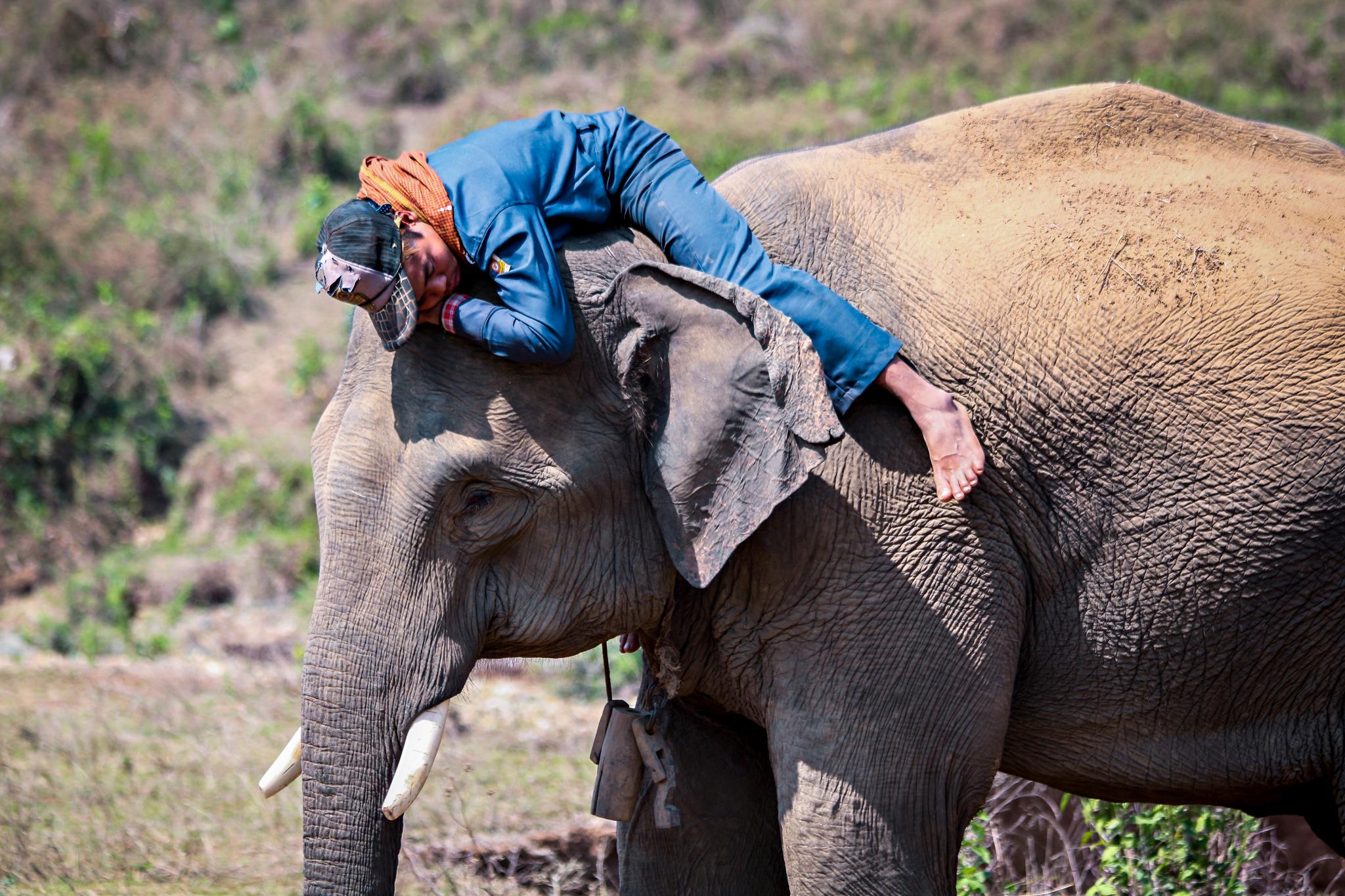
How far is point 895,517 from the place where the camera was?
2.87 m

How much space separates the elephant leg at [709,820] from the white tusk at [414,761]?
766mm

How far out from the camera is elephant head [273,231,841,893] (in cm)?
274

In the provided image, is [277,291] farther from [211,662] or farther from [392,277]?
[392,277]

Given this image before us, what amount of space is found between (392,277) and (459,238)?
0.57ft

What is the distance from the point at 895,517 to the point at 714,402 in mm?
429

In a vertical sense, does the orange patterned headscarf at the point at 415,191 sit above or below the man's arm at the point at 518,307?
above

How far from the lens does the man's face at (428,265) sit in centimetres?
273

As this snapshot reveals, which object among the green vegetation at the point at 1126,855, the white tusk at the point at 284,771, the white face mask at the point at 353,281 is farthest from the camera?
the green vegetation at the point at 1126,855

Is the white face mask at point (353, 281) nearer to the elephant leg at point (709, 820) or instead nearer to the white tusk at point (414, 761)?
the white tusk at point (414, 761)

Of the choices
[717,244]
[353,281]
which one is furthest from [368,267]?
[717,244]

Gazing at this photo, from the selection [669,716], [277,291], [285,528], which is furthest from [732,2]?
[669,716]

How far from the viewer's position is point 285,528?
9.92 meters

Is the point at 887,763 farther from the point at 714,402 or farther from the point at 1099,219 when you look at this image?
the point at 1099,219

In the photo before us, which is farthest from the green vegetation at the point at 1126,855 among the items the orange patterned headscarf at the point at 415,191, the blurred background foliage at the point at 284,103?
the blurred background foliage at the point at 284,103
